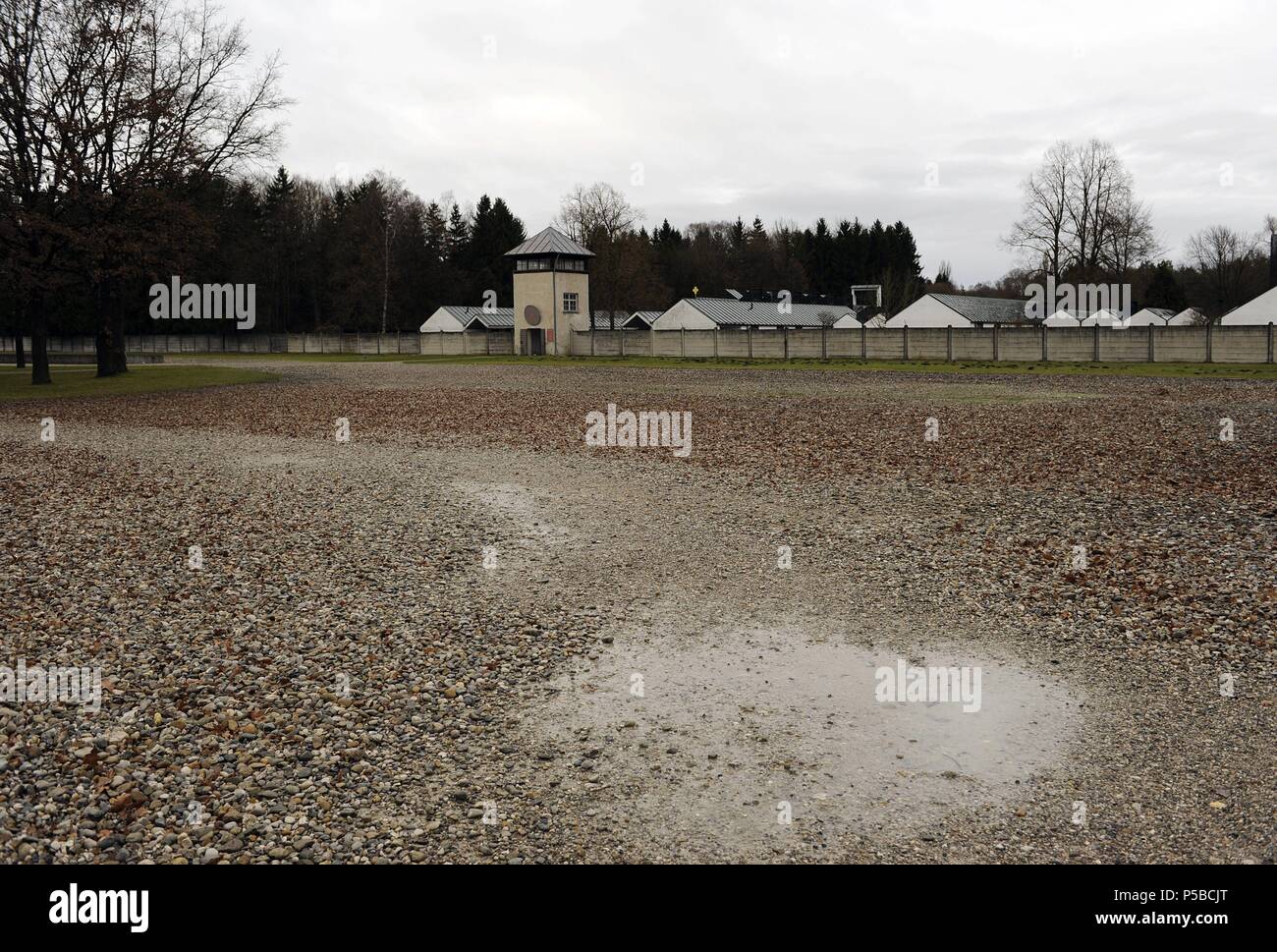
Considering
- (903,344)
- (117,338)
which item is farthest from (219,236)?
(903,344)

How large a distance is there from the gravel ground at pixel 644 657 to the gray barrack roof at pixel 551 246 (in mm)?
61329

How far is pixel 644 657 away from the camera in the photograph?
26.6ft

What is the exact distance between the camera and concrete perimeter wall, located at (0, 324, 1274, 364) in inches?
1967

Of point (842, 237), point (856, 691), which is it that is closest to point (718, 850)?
point (856, 691)

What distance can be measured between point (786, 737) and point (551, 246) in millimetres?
73104

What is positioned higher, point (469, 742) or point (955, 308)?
point (955, 308)

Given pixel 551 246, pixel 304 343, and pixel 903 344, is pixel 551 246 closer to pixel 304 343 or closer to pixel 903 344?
pixel 304 343

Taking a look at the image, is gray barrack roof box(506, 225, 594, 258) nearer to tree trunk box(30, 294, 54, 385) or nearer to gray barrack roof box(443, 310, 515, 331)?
gray barrack roof box(443, 310, 515, 331)

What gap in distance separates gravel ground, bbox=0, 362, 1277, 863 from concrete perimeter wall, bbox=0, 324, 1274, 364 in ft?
123

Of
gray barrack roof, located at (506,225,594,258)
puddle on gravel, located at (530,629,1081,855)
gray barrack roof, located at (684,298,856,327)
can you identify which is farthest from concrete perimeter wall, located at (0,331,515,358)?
puddle on gravel, located at (530,629,1081,855)

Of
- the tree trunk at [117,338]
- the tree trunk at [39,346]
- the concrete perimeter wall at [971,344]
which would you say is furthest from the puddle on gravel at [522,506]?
the concrete perimeter wall at [971,344]
